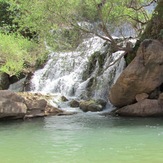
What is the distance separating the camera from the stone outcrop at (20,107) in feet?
50.8

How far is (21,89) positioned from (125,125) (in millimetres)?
13632

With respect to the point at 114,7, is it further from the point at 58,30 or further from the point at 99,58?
the point at 99,58

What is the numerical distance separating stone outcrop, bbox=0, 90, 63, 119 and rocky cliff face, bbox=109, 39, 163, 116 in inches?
151

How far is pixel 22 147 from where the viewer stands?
34.1 feet

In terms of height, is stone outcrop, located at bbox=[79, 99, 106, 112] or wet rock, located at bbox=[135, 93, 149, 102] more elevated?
wet rock, located at bbox=[135, 93, 149, 102]

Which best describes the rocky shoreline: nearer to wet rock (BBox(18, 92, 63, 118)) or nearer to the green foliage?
wet rock (BBox(18, 92, 63, 118))

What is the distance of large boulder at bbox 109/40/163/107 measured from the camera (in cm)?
1694

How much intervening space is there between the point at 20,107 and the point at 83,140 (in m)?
5.55

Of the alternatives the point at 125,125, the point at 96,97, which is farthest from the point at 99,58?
the point at 125,125

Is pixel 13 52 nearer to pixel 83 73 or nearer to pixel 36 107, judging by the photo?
pixel 36 107

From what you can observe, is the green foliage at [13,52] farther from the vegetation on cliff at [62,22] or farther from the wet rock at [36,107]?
the wet rock at [36,107]

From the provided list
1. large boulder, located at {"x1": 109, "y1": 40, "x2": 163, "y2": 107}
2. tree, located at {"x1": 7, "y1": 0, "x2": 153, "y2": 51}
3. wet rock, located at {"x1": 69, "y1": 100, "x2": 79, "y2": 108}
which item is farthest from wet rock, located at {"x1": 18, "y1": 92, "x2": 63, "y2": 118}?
large boulder, located at {"x1": 109, "y1": 40, "x2": 163, "y2": 107}

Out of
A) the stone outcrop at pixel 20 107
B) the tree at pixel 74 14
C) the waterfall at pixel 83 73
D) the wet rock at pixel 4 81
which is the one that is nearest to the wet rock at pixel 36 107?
the stone outcrop at pixel 20 107

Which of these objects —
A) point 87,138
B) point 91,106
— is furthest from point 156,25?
point 87,138
